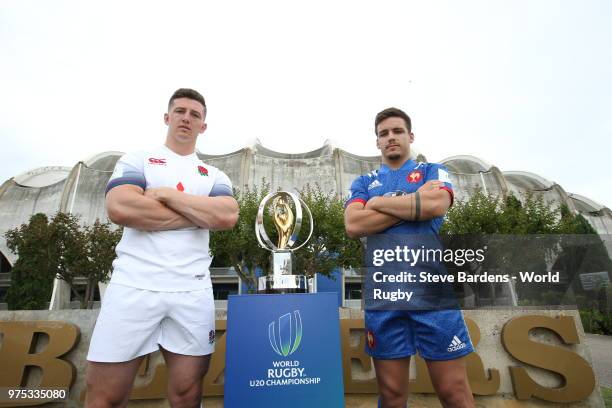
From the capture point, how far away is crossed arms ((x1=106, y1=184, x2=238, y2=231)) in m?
2.35

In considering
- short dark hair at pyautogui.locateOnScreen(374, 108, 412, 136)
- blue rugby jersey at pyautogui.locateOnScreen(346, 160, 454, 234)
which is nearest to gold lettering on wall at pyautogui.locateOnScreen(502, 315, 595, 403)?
blue rugby jersey at pyautogui.locateOnScreen(346, 160, 454, 234)

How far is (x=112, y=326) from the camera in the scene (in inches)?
87.5

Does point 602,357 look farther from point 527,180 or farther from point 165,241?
point 527,180

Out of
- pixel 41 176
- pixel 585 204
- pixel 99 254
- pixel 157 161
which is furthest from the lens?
pixel 585 204

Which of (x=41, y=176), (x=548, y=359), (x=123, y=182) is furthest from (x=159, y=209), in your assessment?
(x=41, y=176)

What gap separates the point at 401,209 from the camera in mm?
2471

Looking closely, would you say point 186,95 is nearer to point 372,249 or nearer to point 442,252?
point 372,249

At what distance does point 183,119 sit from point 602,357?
11833mm

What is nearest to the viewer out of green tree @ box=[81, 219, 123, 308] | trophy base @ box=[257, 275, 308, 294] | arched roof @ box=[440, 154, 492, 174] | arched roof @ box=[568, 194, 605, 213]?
trophy base @ box=[257, 275, 308, 294]

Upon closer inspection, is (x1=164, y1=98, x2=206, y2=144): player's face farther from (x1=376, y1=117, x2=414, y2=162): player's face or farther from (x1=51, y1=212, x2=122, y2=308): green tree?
(x1=51, y1=212, x2=122, y2=308): green tree

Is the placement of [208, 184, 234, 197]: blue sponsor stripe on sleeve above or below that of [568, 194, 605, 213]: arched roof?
below

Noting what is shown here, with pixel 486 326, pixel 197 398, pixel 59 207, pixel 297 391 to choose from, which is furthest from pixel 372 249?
pixel 59 207

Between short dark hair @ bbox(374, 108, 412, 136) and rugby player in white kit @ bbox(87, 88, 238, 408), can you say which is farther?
short dark hair @ bbox(374, 108, 412, 136)

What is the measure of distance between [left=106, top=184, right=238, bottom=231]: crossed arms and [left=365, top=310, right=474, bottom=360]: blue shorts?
1.33 metres
